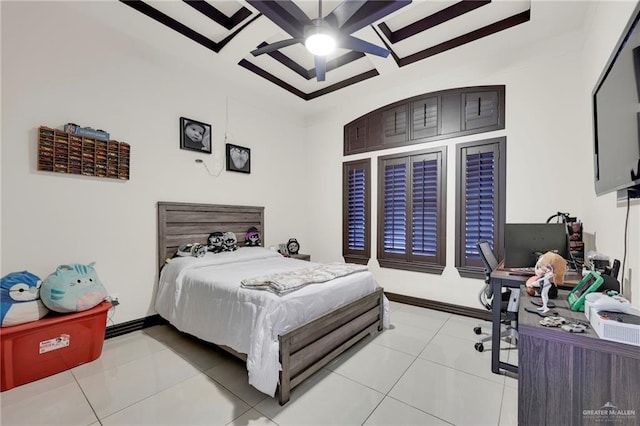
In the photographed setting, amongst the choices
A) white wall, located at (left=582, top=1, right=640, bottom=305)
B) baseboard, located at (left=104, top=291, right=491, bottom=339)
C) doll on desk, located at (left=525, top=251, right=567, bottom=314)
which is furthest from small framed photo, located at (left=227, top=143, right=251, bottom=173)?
white wall, located at (left=582, top=1, right=640, bottom=305)

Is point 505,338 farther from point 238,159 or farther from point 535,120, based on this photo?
point 238,159

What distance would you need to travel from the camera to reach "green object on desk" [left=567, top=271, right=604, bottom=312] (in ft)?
4.25

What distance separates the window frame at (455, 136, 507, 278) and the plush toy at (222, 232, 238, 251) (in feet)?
9.80

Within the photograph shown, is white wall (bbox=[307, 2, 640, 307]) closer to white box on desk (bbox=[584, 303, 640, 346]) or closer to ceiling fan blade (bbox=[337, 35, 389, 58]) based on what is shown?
white box on desk (bbox=[584, 303, 640, 346])

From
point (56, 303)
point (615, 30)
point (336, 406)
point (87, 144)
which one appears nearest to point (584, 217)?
point (615, 30)

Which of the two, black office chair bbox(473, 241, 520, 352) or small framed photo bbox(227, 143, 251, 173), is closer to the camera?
black office chair bbox(473, 241, 520, 352)

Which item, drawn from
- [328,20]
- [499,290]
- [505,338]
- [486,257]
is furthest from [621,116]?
[505,338]

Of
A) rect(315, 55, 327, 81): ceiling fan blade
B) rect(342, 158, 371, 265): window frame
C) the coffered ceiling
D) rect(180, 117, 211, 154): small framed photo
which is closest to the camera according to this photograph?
rect(315, 55, 327, 81): ceiling fan blade

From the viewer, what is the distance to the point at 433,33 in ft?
9.91

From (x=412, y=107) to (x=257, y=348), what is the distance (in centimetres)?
367

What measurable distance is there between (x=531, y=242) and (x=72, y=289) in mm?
3874

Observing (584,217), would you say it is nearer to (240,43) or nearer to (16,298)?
(240,43)

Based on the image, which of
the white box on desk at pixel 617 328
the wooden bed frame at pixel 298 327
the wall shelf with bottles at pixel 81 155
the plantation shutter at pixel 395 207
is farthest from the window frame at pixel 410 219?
the wall shelf with bottles at pixel 81 155

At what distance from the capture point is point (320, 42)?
7.22ft
